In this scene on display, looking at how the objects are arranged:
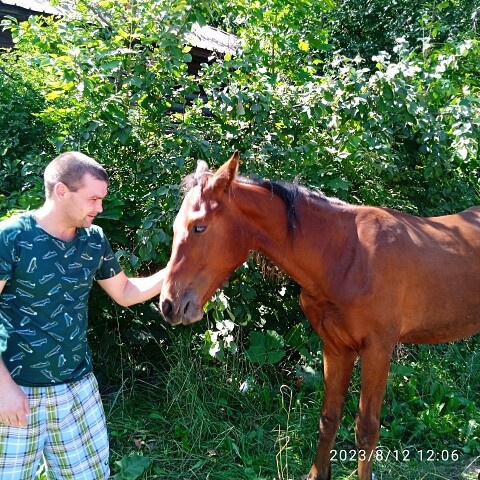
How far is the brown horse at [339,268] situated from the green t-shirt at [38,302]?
515mm

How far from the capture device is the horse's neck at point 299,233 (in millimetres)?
2977

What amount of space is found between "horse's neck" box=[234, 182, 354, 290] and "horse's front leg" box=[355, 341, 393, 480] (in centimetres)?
51

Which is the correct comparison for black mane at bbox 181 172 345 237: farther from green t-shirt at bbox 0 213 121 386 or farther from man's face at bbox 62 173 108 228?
green t-shirt at bbox 0 213 121 386

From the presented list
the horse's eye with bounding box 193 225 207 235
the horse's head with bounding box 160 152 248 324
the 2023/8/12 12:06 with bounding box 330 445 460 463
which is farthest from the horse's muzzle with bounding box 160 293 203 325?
the 2023/8/12 12:06 with bounding box 330 445 460 463

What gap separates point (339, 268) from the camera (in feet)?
10.1

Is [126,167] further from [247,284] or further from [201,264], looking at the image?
[201,264]

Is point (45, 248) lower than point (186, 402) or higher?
higher

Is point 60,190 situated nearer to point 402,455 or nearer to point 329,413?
point 329,413

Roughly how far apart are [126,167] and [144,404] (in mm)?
1876

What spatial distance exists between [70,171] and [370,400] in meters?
2.04

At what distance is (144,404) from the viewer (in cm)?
429

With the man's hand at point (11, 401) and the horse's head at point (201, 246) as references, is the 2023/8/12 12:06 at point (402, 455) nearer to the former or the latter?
the horse's head at point (201, 246)

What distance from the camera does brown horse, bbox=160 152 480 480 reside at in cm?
277

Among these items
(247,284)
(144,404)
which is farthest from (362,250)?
(144,404)
